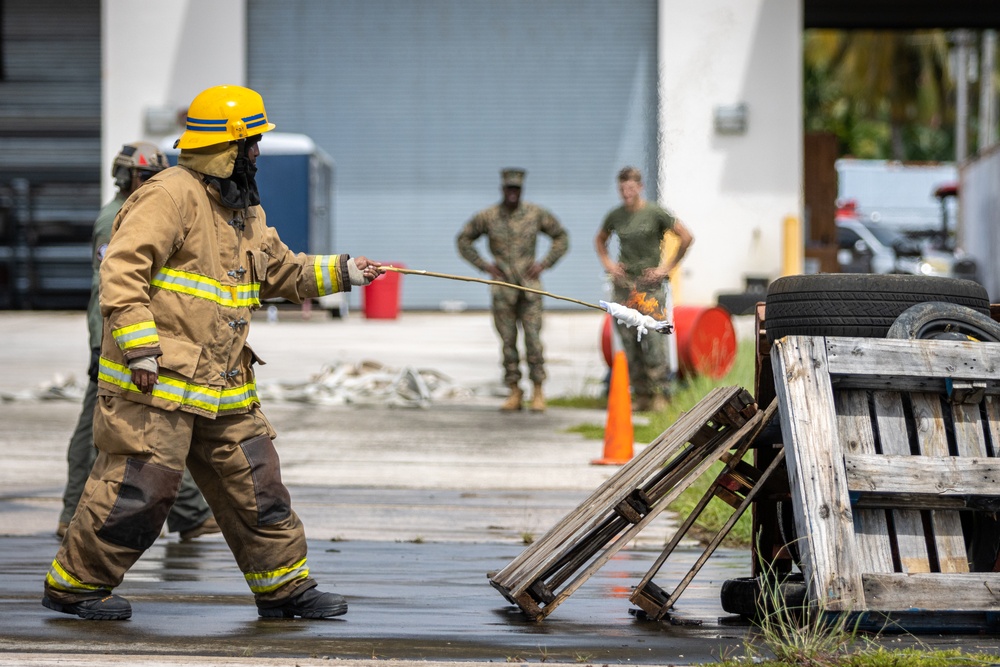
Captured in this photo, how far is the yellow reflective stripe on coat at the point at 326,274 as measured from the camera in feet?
18.1

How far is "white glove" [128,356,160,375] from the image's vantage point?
487 centimetres

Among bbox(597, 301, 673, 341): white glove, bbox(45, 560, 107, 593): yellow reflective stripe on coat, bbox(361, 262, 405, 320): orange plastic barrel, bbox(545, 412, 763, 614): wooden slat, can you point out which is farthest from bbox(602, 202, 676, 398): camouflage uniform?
bbox(361, 262, 405, 320): orange plastic barrel

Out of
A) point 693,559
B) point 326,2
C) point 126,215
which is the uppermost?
point 326,2

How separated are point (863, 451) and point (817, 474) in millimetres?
251

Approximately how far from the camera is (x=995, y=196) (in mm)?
27594

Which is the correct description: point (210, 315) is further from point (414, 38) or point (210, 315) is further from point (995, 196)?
point (995, 196)

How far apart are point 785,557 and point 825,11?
2162 cm

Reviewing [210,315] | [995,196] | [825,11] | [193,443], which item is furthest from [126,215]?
[995,196]

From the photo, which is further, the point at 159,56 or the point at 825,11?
the point at 825,11

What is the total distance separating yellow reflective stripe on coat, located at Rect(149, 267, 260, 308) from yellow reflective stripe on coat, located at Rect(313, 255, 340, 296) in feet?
1.23

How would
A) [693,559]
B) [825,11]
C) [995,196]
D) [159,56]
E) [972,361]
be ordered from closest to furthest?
[972,361] → [693,559] → [159,56] → [825,11] → [995,196]

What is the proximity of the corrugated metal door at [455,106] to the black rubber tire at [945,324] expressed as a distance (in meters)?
18.7

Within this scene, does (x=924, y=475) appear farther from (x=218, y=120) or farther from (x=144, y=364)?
(x=218, y=120)

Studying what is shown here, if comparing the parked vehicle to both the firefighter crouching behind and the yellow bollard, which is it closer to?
the yellow bollard
